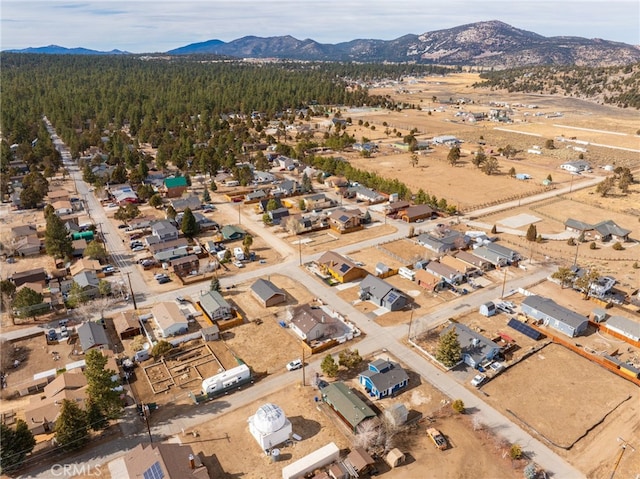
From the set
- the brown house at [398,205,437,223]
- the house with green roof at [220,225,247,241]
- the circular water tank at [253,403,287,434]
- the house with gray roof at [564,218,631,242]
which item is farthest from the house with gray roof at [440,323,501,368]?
the house with green roof at [220,225,247,241]

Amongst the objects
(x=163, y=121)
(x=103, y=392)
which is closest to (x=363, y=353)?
(x=103, y=392)

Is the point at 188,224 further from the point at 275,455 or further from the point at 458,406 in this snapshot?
the point at 458,406

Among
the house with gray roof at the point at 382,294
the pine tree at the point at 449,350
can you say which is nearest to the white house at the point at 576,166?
the house with gray roof at the point at 382,294

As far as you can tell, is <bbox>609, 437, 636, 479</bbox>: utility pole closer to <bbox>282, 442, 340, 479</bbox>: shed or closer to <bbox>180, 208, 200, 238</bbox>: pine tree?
<bbox>282, 442, 340, 479</bbox>: shed

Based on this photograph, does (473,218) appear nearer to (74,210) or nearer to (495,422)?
(495,422)

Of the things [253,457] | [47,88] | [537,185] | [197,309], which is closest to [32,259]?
[197,309]
